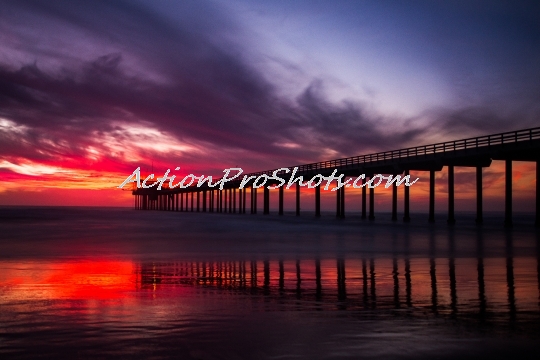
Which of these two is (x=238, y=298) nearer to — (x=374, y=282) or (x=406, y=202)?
(x=374, y=282)

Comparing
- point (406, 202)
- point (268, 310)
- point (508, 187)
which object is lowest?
point (268, 310)

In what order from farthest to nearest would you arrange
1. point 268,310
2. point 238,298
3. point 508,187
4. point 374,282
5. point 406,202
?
point 406,202 < point 508,187 < point 374,282 < point 238,298 < point 268,310

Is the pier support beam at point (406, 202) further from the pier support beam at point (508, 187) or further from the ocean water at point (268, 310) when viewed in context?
the ocean water at point (268, 310)

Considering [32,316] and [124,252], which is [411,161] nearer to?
[124,252]

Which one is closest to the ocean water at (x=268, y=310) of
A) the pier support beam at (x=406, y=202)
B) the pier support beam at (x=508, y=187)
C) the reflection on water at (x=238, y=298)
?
the reflection on water at (x=238, y=298)

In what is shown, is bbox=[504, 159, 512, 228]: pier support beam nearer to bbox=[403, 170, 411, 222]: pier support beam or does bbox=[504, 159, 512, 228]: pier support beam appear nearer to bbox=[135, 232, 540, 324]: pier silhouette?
bbox=[403, 170, 411, 222]: pier support beam

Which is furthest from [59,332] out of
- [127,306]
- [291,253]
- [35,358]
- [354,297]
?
[291,253]

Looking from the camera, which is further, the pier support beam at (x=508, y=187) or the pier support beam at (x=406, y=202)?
the pier support beam at (x=406, y=202)

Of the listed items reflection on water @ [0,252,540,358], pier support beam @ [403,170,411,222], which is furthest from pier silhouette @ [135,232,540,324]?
pier support beam @ [403,170,411,222]

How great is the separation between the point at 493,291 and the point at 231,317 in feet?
14.9

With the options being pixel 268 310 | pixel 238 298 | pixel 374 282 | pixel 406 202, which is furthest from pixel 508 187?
pixel 268 310

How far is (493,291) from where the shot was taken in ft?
28.0

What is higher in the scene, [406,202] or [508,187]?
[508,187]

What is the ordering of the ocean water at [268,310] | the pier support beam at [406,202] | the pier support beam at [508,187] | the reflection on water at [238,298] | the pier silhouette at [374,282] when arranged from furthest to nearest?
1. the pier support beam at [406,202]
2. the pier support beam at [508,187]
3. the pier silhouette at [374,282]
4. the reflection on water at [238,298]
5. the ocean water at [268,310]
